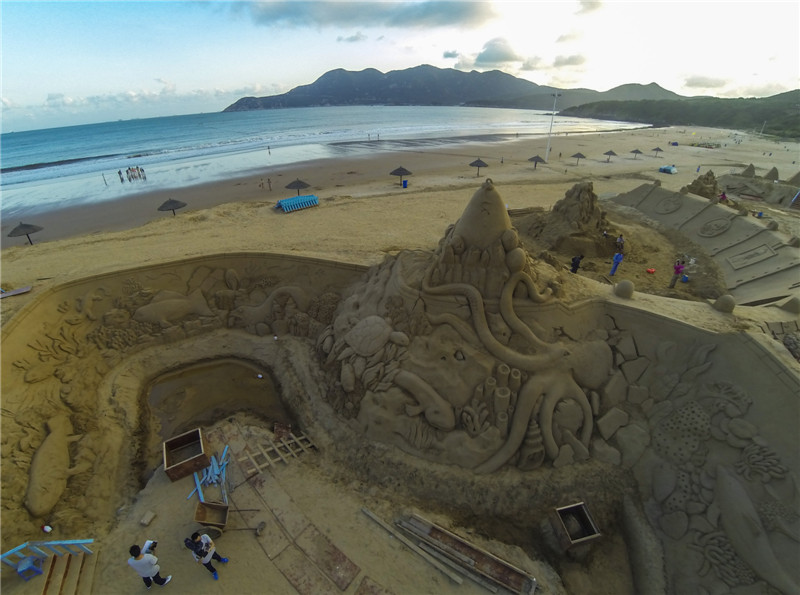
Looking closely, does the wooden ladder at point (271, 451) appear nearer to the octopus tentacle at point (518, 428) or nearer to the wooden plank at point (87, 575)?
the wooden plank at point (87, 575)

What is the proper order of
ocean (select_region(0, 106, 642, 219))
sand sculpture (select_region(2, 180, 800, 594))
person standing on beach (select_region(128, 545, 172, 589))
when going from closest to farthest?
1. person standing on beach (select_region(128, 545, 172, 589))
2. sand sculpture (select_region(2, 180, 800, 594))
3. ocean (select_region(0, 106, 642, 219))

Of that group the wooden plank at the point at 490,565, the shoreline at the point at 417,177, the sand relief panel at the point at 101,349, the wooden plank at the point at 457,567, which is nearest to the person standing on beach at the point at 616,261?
the shoreline at the point at 417,177

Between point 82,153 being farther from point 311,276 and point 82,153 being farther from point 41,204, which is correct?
point 311,276

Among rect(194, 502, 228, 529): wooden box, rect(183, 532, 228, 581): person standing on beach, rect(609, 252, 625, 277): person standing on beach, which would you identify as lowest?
rect(194, 502, 228, 529): wooden box

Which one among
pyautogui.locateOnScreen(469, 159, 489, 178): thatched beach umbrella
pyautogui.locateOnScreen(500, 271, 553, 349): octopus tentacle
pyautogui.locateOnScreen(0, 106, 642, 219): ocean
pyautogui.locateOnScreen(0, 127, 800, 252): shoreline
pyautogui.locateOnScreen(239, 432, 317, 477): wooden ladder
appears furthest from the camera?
pyautogui.locateOnScreen(469, 159, 489, 178): thatched beach umbrella

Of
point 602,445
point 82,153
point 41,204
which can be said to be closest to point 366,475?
point 602,445

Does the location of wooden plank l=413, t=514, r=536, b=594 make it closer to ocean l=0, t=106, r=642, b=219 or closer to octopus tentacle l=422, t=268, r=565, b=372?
octopus tentacle l=422, t=268, r=565, b=372

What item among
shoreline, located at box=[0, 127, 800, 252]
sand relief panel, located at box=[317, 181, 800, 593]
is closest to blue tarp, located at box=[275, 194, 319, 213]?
shoreline, located at box=[0, 127, 800, 252]
